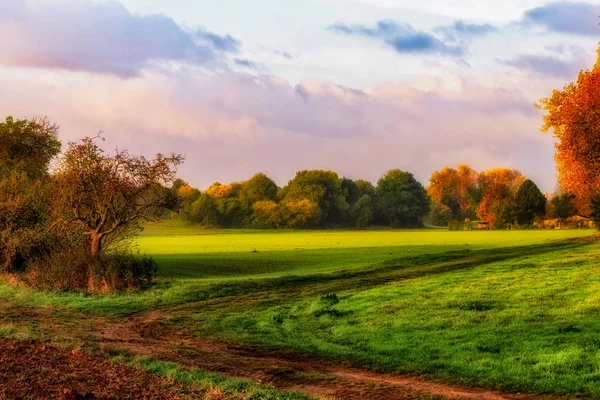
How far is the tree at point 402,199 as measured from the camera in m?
168

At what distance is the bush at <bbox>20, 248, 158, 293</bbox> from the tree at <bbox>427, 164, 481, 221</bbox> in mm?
148979

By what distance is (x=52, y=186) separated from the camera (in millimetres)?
33312

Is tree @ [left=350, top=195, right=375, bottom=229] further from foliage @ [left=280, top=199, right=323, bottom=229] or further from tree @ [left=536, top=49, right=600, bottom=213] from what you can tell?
tree @ [left=536, top=49, right=600, bottom=213]

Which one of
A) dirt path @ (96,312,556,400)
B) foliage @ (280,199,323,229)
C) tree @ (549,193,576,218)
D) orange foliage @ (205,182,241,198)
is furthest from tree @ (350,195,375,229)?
dirt path @ (96,312,556,400)

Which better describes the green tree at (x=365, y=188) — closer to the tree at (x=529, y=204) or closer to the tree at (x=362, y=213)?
the tree at (x=362, y=213)

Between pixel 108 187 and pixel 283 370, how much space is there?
64.0 ft

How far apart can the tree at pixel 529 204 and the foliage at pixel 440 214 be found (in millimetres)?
56508

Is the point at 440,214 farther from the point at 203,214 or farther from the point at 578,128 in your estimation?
the point at 578,128

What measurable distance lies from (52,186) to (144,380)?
2373cm

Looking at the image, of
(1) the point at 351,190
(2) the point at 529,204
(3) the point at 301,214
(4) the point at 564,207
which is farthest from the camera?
(1) the point at 351,190

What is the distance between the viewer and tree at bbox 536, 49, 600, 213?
35031 millimetres

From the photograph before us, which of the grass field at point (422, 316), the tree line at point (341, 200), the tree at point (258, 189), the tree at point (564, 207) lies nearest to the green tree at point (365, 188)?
the tree line at point (341, 200)

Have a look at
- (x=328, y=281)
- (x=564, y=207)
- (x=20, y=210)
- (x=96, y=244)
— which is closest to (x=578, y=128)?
(x=328, y=281)

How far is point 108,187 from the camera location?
3047cm
